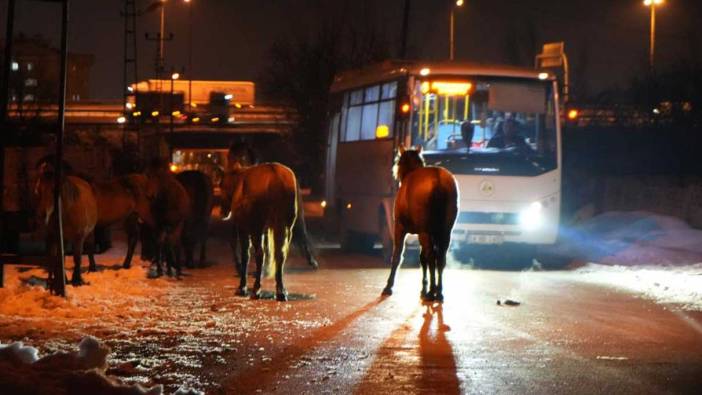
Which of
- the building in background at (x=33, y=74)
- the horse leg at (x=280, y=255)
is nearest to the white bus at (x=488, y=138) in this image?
the horse leg at (x=280, y=255)

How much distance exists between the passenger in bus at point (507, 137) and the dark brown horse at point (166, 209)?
597 cm

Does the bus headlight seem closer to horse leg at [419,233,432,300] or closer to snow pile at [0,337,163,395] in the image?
horse leg at [419,233,432,300]

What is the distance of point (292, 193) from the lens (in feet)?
47.4

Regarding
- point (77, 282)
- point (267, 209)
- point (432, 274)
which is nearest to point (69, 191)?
point (77, 282)

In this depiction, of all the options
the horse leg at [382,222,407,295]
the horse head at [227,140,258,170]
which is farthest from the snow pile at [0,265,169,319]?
the horse leg at [382,222,407,295]

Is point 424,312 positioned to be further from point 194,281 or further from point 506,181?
point 506,181

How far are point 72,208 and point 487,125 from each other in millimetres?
8232

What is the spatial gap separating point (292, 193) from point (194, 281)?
3.16m

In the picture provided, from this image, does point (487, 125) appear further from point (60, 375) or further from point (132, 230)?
point (60, 375)

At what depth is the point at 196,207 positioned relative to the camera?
19.6 meters

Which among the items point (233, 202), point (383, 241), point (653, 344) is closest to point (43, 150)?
point (383, 241)

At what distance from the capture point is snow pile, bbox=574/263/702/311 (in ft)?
48.6

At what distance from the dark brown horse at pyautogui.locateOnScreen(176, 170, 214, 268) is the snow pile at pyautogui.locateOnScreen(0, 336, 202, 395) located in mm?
11190

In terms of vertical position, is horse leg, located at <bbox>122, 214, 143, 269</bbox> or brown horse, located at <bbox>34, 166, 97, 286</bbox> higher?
brown horse, located at <bbox>34, 166, 97, 286</bbox>
